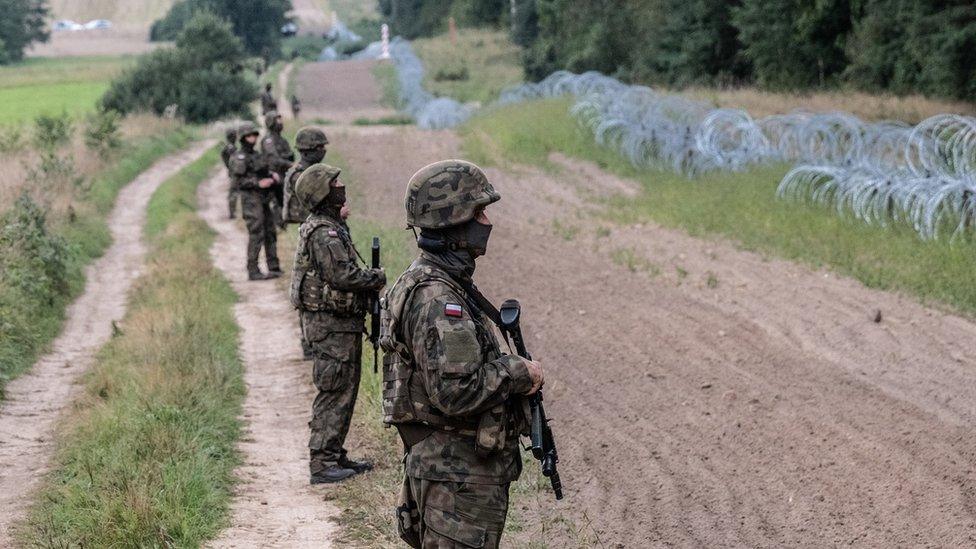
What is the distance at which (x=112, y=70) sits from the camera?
62062 mm

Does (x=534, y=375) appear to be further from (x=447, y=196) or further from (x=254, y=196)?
(x=254, y=196)

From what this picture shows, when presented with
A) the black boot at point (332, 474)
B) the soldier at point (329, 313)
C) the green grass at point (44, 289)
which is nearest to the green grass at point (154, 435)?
the black boot at point (332, 474)

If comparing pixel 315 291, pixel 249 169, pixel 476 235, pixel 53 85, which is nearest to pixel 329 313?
pixel 315 291

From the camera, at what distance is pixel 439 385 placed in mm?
4172

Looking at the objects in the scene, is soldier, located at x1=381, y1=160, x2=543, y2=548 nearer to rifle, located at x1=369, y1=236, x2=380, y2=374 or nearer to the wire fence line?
rifle, located at x1=369, y1=236, x2=380, y2=374

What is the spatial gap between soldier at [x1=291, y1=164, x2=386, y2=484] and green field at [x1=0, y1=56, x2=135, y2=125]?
88.1 feet

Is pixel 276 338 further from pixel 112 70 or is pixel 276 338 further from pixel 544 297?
pixel 112 70

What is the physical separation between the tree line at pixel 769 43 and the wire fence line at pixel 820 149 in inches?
105

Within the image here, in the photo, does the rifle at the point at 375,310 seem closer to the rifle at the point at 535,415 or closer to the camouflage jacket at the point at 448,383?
the camouflage jacket at the point at 448,383

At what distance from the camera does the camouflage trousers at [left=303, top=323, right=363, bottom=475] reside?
7.66 m

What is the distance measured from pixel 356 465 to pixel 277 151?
7.69 metres

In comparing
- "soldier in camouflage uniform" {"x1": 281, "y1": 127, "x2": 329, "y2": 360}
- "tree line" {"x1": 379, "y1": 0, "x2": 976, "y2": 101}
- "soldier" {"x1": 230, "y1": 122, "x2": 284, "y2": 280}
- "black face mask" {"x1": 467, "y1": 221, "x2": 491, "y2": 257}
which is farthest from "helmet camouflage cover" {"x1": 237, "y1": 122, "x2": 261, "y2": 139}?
"tree line" {"x1": 379, "y1": 0, "x2": 976, "y2": 101}

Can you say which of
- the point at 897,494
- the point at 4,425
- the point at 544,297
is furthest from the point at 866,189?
the point at 4,425

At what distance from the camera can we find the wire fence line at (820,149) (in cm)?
1416
